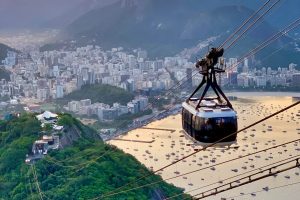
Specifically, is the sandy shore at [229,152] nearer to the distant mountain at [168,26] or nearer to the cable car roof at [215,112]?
the cable car roof at [215,112]

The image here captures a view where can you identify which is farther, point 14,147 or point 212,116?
point 14,147

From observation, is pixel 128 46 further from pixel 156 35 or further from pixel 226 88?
pixel 226 88

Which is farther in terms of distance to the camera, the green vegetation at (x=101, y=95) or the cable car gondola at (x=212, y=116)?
the green vegetation at (x=101, y=95)

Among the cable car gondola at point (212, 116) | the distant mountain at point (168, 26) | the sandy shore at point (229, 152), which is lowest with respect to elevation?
the sandy shore at point (229, 152)

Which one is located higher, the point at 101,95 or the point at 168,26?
the point at 168,26

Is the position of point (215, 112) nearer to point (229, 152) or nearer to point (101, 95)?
point (229, 152)

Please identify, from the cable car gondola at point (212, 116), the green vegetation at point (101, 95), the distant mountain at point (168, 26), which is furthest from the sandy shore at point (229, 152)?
the distant mountain at point (168, 26)

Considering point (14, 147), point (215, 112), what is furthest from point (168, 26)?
point (215, 112)
